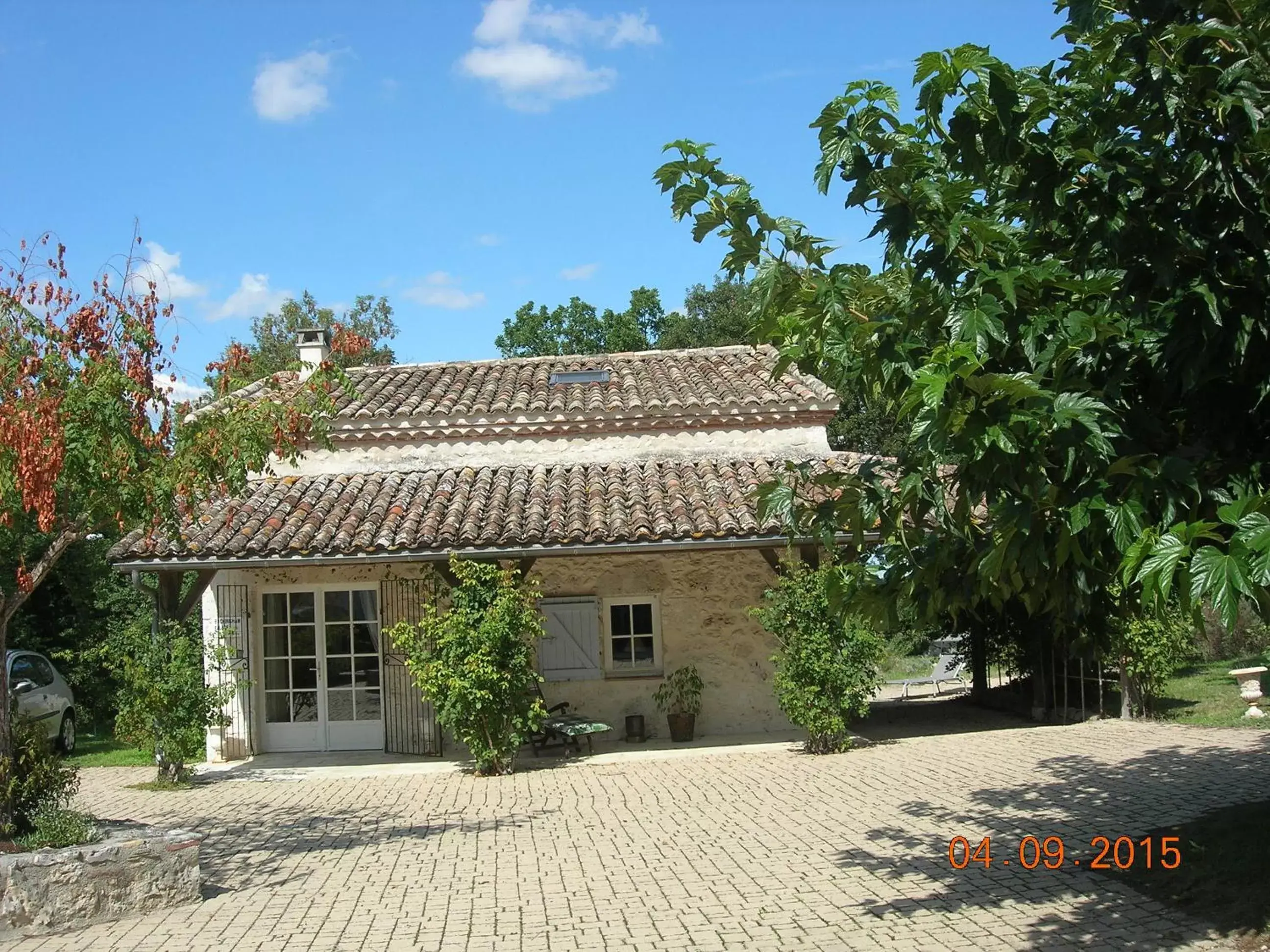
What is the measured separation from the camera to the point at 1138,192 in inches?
179

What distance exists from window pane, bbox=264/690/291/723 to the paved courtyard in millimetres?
1370

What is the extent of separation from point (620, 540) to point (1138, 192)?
8.23 m

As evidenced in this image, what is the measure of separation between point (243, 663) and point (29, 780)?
6.43 meters

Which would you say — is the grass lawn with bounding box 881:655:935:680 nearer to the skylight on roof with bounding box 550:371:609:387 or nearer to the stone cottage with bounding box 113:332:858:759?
the skylight on roof with bounding box 550:371:609:387

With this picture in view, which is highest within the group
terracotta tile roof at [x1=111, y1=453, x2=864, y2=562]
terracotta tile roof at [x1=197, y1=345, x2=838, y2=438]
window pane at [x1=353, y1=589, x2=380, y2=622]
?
terracotta tile roof at [x1=197, y1=345, x2=838, y2=438]

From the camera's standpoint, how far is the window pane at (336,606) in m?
14.2

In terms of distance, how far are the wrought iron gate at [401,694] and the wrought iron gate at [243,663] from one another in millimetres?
1681

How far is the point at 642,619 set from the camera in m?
14.3

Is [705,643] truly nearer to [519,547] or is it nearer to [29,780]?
[519,547]

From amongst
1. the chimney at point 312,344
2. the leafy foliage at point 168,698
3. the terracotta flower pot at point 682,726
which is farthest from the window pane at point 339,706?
the chimney at point 312,344

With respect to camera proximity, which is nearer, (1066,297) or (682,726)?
(1066,297)

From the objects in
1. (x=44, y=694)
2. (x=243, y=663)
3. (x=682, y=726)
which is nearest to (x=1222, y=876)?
(x=682, y=726)

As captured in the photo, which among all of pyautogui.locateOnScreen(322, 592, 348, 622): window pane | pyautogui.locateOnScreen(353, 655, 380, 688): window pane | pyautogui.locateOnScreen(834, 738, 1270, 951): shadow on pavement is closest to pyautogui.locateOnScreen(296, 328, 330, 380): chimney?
pyautogui.locateOnScreen(322, 592, 348, 622): window pane

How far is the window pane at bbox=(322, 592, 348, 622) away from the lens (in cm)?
1421
